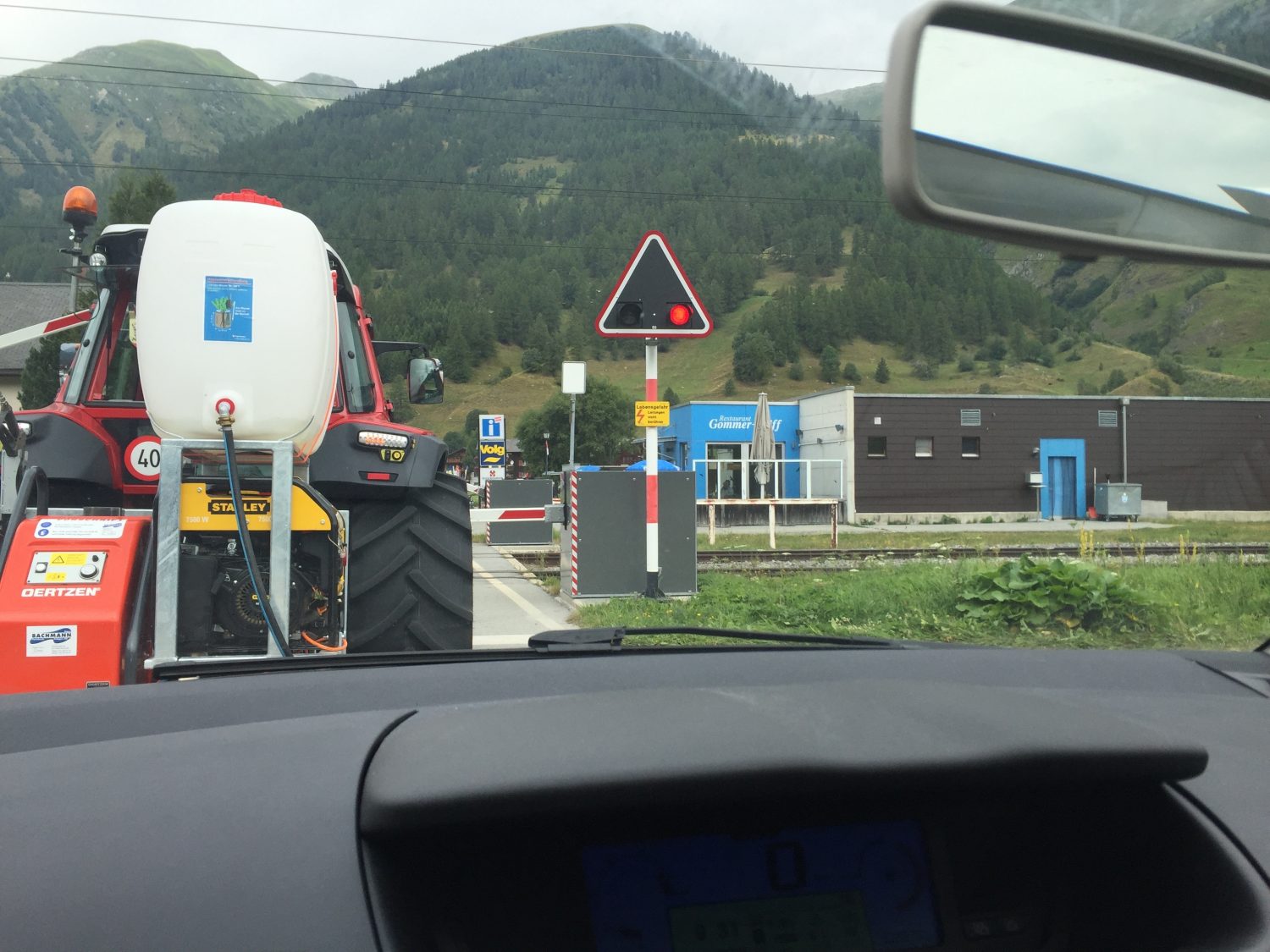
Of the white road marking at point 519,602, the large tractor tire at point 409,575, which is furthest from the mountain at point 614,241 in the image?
the large tractor tire at point 409,575

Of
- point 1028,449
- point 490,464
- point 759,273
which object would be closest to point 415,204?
point 759,273

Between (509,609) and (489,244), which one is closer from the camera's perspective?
(509,609)

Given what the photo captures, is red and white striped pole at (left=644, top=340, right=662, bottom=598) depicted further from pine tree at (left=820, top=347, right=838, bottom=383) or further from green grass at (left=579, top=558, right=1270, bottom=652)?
pine tree at (left=820, top=347, right=838, bottom=383)

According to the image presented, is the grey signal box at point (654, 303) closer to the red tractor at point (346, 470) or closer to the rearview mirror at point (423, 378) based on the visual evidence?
the rearview mirror at point (423, 378)

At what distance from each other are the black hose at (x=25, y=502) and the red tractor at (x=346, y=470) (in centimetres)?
47

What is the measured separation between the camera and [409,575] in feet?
17.7

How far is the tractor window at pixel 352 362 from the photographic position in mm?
5695

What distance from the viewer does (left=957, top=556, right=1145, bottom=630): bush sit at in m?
7.99

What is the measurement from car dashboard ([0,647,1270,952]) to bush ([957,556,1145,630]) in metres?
6.85

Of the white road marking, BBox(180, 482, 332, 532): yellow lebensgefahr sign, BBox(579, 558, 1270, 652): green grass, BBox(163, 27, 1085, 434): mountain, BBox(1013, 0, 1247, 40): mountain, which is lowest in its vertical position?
the white road marking

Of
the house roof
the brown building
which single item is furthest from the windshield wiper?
the house roof

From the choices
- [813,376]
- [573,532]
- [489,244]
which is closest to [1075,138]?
[573,532]

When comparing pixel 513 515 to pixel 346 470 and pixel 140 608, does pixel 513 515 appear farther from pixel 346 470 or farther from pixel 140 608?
pixel 140 608

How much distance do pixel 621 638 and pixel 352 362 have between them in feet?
12.4
